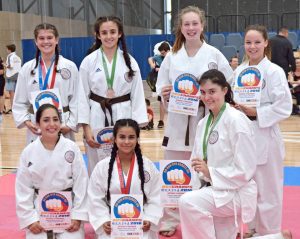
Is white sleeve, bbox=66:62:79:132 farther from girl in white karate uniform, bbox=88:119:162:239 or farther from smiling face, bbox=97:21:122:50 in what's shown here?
girl in white karate uniform, bbox=88:119:162:239

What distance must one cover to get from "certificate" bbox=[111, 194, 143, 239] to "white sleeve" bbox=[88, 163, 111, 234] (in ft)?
0.35

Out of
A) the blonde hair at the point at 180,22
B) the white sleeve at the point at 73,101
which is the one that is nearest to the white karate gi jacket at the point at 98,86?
the white sleeve at the point at 73,101

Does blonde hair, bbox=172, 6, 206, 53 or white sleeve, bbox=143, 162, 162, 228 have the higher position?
blonde hair, bbox=172, 6, 206, 53

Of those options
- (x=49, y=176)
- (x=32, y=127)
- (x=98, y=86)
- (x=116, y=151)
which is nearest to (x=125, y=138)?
(x=116, y=151)

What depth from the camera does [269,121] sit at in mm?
3260

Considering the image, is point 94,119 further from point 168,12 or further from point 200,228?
point 168,12

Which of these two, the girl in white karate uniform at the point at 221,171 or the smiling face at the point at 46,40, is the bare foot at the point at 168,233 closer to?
the girl in white karate uniform at the point at 221,171

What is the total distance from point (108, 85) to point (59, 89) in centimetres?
41

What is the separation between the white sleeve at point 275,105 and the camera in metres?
3.26

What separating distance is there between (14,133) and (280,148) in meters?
6.44

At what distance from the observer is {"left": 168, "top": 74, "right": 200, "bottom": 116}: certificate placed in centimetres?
342

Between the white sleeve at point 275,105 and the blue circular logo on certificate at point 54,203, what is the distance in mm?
1431

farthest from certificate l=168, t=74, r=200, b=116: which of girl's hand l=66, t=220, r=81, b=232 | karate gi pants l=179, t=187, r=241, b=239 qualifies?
girl's hand l=66, t=220, r=81, b=232

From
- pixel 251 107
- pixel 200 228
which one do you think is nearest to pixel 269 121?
pixel 251 107
